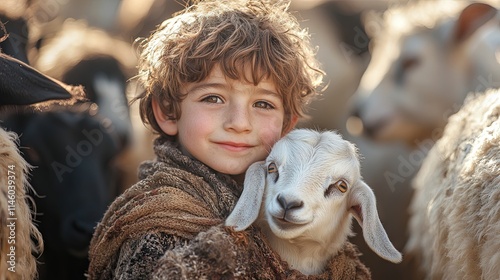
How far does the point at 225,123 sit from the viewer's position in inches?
86.7

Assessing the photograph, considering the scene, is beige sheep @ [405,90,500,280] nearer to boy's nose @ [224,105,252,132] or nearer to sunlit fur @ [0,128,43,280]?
boy's nose @ [224,105,252,132]

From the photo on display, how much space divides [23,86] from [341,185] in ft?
3.11

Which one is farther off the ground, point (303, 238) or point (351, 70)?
point (351, 70)

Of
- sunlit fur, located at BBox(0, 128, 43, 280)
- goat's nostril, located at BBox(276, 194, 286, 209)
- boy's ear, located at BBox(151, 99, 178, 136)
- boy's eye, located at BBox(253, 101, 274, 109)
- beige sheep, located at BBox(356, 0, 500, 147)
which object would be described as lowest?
sunlit fur, located at BBox(0, 128, 43, 280)

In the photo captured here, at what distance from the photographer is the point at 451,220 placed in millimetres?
2234

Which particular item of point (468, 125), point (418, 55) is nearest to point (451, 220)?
point (468, 125)

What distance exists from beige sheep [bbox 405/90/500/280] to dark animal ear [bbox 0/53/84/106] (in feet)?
4.11

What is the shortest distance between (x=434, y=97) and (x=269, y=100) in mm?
1850

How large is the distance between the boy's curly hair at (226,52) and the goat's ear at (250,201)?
12.9 inches

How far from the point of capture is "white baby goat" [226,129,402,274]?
192 cm

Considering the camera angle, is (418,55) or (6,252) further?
(418,55)

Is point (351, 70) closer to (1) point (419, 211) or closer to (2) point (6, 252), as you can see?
(1) point (419, 211)

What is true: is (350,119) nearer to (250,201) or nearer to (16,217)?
(250,201)

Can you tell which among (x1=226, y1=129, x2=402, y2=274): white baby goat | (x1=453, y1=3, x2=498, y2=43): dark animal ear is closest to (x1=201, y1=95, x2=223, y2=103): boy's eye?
(x1=226, y1=129, x2=402, y2=274): white baby goat
